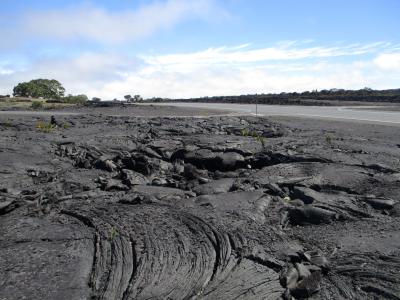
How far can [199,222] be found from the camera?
245 inches

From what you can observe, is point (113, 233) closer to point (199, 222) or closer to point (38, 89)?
point (199, 222)

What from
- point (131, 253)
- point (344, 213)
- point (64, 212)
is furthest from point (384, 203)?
point (64, 212)

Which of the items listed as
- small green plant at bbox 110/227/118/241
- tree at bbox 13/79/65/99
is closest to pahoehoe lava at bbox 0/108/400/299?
small green plant at bbox 110/227/118/241

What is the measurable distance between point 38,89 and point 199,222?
63.0 meters

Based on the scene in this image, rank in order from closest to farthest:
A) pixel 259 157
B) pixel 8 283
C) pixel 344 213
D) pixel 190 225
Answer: pixel 8 283 < pixel 190 225 < pixel 344 213 < pixel 259 157

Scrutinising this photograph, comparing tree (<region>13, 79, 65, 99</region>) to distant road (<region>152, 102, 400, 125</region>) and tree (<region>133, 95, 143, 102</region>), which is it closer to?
tree (<region>133, 95, 143, 102</region>)

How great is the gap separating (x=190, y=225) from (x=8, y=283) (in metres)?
2.45

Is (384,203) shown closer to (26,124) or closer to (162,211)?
(162,211)

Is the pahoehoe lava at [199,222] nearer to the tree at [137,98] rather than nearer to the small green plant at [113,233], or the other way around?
the small green plant at [113,233]

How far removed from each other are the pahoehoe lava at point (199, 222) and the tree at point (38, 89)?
5501 centimetres

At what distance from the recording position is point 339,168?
372 inches

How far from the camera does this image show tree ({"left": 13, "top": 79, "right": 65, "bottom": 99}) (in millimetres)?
63344

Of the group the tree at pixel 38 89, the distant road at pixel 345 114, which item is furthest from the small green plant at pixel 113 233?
the tree at pixel 38 89

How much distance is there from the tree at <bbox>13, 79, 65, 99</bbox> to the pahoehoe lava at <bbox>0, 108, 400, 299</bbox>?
55009mm
